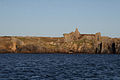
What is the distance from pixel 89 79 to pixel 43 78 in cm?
875

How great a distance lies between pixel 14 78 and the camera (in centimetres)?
4166

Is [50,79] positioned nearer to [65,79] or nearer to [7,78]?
[65,79]

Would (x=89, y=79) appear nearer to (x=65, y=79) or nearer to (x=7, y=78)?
(x=65, y=79)

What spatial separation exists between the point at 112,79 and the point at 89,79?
4362mm

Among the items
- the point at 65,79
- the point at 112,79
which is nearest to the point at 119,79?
the point at 112,79

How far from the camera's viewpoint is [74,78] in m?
42.2

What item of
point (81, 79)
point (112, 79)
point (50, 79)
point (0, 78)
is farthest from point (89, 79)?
point (0, 78)

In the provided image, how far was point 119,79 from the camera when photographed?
41062mm

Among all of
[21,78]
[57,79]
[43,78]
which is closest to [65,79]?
[57,79]

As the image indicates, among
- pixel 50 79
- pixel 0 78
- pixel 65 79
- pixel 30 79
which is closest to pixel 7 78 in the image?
pixel 0 78

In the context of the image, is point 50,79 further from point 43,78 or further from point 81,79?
point 81,79

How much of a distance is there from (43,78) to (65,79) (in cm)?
430

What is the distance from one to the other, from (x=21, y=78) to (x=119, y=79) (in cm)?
1857

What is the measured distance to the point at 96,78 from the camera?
42.4 meters
